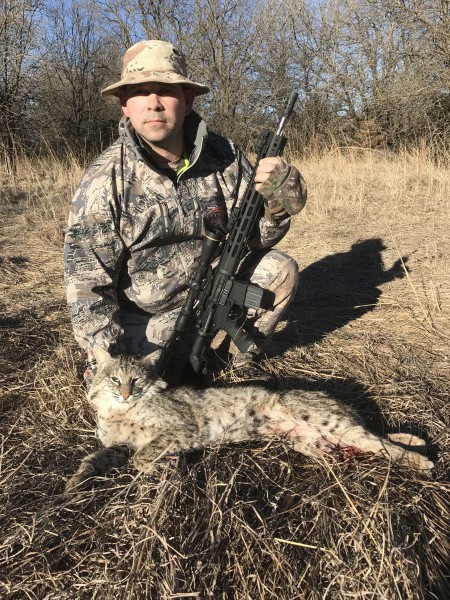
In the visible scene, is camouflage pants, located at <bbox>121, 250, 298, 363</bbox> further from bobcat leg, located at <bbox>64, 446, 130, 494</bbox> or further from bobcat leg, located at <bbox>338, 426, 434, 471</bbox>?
bobcat leg, located at <bbox>338, 426, 434, 471</bbox>

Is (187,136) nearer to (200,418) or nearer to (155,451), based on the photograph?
(200,418)

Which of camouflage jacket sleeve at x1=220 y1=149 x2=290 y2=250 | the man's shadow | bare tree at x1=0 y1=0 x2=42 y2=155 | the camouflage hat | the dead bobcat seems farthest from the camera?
bare tree at x1=0 y1=0 x2=42 y2=155

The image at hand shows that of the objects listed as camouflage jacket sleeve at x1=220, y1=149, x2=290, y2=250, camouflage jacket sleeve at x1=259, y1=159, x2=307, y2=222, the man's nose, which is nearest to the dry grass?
camouflage jacket sleeve at x1=220, y1=149, x2=290, y2=250

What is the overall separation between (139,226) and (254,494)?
6.48 feet

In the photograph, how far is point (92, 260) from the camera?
318cm

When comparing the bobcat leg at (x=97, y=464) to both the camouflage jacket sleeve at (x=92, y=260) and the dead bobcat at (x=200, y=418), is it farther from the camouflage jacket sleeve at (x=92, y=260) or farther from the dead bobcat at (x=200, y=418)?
the camouflage jacket sleeve at (x=92, y=260)

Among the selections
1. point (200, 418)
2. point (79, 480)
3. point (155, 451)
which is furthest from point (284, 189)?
point (79, 480)

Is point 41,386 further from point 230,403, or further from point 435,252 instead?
point 435,252

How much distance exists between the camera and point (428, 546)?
1.93m

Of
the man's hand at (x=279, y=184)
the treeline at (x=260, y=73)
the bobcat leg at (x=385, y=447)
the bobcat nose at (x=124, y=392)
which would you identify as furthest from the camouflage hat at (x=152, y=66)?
the treeline at (x=260, y=73)

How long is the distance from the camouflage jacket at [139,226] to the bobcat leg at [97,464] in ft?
2.37

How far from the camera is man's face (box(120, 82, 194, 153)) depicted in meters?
3.14

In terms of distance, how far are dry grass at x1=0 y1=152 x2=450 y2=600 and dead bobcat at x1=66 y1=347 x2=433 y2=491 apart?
0.13 metres

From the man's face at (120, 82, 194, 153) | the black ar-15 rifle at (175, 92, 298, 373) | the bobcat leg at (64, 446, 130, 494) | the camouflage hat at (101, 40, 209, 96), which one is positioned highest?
the camouflage hat at (101, 40, 209, 96)
